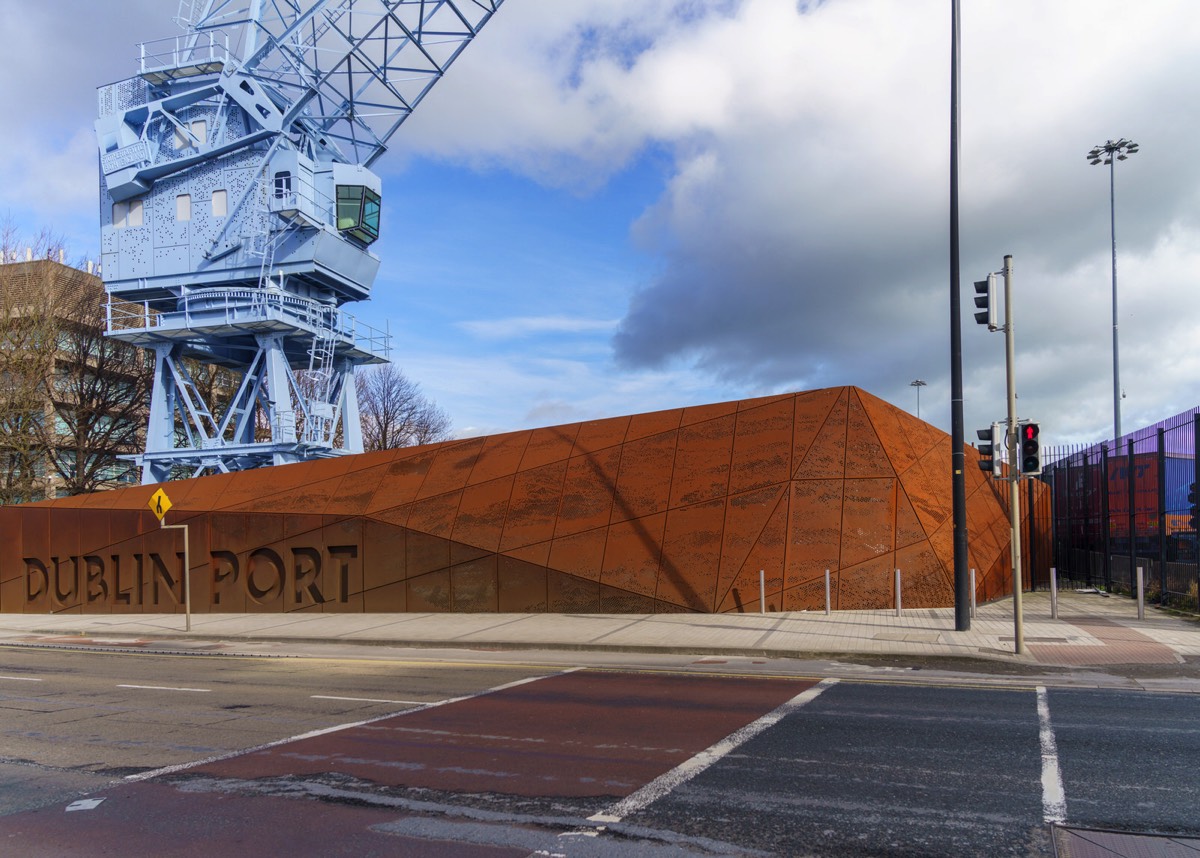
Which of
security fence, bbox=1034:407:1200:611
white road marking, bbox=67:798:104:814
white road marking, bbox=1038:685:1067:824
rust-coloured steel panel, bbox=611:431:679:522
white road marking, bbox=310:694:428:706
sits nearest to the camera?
white road marking, bbox=1038:685:1067:824

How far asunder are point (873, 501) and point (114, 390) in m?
39.4

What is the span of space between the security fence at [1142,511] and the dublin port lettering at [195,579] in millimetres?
19293

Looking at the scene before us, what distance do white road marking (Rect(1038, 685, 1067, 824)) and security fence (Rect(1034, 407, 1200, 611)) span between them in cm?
1150

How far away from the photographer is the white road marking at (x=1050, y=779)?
6.07 m

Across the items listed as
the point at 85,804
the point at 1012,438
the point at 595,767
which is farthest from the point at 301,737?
the point at 1012,438

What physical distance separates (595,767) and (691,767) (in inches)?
31.9

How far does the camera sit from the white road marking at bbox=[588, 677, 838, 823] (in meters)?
6.26

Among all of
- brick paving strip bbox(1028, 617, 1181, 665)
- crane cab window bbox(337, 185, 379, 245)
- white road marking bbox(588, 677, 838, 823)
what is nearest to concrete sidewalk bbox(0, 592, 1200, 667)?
brick paving strip bbox(1028, 617, 1181, 665)

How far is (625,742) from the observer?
8.37 metres

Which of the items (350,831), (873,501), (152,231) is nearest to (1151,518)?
(873,501)

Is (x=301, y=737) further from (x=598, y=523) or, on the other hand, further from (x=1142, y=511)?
(x=1142, y=511)

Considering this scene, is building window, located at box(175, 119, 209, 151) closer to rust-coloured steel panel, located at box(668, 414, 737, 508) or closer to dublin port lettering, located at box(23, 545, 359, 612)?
dublin port lettering, located at box(23, 545, 359, 612)

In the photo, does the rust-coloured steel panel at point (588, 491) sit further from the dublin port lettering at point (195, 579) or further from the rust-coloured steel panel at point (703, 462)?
the dublin port lettering at point (195, 579)

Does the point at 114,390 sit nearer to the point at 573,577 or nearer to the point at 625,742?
the point at 573,577
